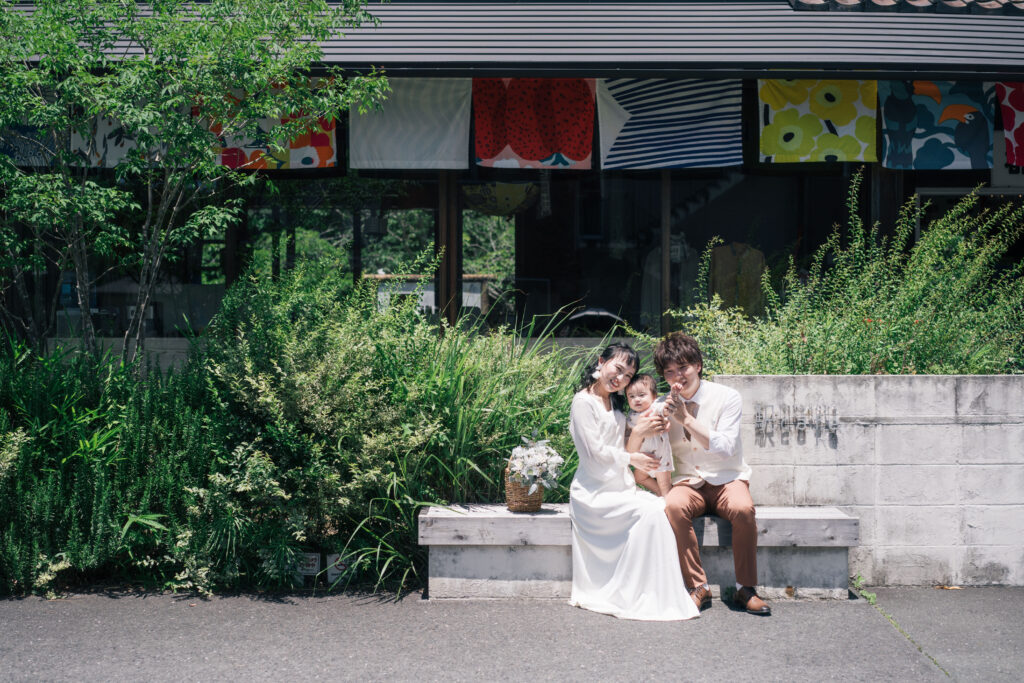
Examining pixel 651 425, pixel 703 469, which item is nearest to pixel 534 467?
pixel 651 425

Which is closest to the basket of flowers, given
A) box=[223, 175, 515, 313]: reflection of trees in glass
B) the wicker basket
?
the wicker basket

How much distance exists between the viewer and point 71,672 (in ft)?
12.8

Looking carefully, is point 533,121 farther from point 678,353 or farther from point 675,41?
point 678,353

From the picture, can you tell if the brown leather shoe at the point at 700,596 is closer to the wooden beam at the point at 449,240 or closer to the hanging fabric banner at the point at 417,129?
the wooden beam at the point at 449,240

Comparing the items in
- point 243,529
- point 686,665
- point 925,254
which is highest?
point 925,254

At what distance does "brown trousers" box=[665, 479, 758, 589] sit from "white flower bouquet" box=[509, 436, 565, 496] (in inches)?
27.1

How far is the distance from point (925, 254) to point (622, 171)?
3.40 m

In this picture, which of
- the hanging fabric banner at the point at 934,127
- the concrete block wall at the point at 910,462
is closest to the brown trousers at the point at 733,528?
the concrete block wall at the point at 910,462

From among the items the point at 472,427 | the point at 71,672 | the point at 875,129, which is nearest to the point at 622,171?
the point at 875,129

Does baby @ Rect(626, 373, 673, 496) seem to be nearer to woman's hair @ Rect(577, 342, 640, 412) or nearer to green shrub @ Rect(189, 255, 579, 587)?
woman's hair @ Rect(577, 342, 640, 412)

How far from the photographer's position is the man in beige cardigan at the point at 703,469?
473cm

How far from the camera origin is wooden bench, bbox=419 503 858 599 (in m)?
4.88

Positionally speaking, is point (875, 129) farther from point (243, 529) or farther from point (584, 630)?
point (243, 529)

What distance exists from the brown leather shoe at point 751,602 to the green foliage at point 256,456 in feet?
4.14
